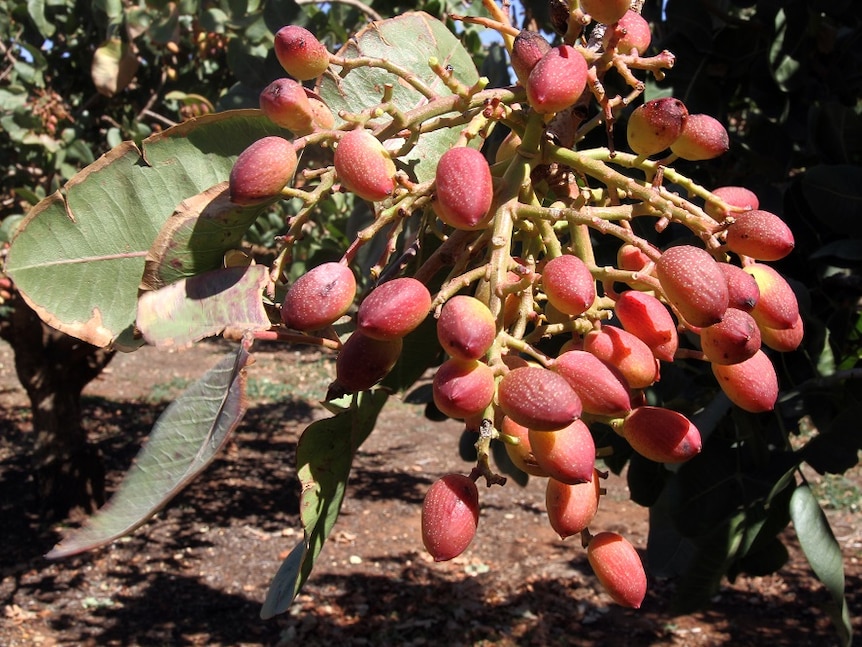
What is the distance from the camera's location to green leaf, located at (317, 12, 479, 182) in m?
0.90

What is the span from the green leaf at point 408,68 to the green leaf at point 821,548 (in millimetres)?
776

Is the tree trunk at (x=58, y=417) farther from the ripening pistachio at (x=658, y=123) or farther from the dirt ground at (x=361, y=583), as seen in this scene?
the ripening pistachio at (x=658, y=123)

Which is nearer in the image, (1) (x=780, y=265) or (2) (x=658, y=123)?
(2) (x=658, y=123)

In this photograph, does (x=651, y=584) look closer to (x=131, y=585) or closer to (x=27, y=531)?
(x=131, y=585)

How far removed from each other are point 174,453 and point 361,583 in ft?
14.9

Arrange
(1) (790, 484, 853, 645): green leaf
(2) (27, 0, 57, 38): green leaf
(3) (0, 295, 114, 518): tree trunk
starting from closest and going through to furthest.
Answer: (1) (790, 484, 853, 645): green leaf < (2) (27, 0, 57, 38): green leaf < (3) (0, 295, 114, 518): tree trunk

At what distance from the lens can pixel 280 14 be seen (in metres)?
1.73

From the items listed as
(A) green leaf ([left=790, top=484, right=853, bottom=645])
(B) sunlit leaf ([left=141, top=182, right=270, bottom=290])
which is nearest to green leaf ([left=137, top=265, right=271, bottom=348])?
(B) sunlit leaf ([left=141, top=182, right=270, bottom=290])

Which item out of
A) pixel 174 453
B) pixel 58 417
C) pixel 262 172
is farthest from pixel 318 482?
pixel 58 417

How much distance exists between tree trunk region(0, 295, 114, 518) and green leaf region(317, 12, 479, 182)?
4790mm

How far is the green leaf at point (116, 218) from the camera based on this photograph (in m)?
0.77

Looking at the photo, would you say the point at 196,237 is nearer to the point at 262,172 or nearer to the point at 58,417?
the point at 262,172

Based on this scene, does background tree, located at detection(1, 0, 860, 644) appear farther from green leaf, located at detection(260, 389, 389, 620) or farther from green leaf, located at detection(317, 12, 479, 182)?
green leaf, located at detection(260, 389, 389, 620)

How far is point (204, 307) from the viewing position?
2.23 feet
